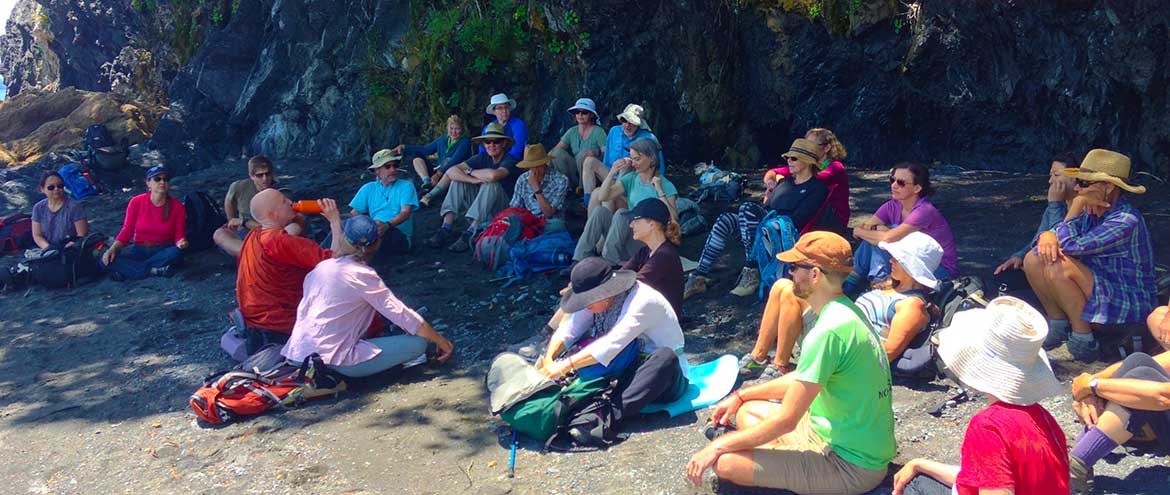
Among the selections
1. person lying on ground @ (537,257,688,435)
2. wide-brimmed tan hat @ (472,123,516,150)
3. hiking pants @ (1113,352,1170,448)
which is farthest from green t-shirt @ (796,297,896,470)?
wide-brimmed tan hat @ (472,123,516,150)

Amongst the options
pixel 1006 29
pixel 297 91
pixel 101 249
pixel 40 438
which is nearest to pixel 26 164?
pixel 297 91

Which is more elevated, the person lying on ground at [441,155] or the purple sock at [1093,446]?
the person lying on ground at [441,155]

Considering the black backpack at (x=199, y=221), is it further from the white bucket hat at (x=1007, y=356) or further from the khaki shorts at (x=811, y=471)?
the white bucket hat at (x=1007, y=356)

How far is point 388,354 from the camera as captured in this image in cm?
620

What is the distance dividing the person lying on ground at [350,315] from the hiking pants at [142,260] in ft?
13.5

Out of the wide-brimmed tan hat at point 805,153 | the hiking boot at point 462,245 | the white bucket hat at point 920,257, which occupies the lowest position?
the hiking boot at point 462,245

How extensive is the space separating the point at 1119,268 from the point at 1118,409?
173 centimetres

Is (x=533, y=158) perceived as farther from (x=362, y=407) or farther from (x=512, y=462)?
(x=512, y=462)

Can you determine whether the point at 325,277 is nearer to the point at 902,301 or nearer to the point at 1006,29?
the point at 902,301

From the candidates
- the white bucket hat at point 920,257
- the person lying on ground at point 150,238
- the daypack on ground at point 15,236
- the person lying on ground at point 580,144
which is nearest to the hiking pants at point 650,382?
the white bucket hat at point 920,257

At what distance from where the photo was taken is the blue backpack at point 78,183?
1374cm

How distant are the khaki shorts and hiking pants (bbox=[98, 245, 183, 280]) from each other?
752 centimetres

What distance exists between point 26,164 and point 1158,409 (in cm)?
1700

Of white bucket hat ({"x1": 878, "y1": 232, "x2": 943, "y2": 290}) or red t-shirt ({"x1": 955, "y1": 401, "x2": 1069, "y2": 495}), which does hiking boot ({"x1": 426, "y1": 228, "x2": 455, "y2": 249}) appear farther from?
red t-shirt ({"x1": 955, "y1": 401, "x2": 1069, "y2": 495})
